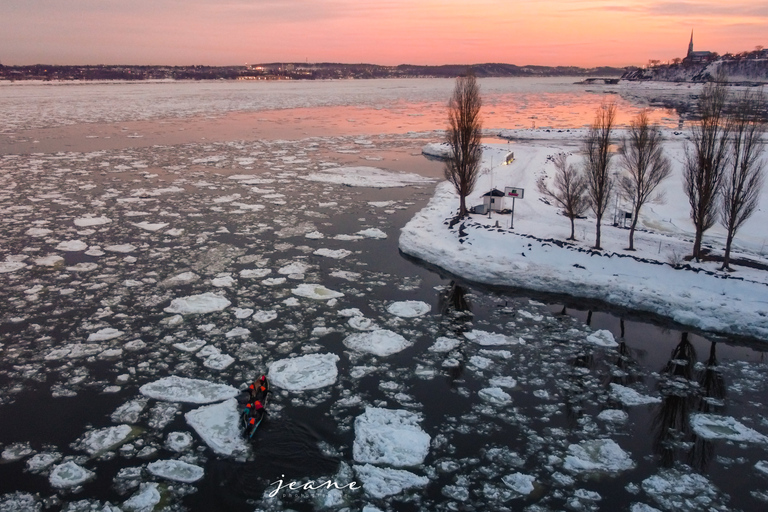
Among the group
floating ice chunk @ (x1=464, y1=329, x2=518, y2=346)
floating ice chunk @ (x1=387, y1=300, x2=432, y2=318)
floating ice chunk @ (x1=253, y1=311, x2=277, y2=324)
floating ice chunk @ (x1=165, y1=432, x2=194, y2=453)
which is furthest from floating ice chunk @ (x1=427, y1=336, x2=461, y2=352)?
floating ice chunk @ (x1=165, y1=432, x2=194, y2=453)

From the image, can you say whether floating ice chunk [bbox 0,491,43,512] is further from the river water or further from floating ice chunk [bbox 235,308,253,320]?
floating ice chunk [bbox 235,308,253,320]

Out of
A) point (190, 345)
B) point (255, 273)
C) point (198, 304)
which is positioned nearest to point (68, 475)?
point (190, 345)

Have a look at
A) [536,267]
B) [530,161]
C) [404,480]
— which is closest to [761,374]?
[536,267]

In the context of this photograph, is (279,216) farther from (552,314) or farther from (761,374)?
(761,374)

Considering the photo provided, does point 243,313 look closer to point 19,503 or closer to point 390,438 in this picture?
point 390,438

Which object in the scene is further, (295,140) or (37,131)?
(37,131)

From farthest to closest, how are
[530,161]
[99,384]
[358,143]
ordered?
[358,143], [530,161], [99,384]

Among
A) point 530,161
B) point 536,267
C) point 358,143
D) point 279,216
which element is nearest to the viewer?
point 536,267
